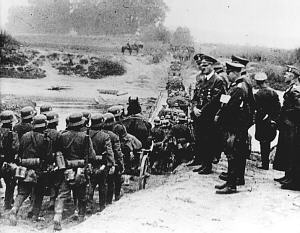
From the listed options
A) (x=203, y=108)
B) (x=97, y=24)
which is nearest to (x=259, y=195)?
(x=203, y=108)

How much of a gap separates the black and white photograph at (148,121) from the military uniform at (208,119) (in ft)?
0.06

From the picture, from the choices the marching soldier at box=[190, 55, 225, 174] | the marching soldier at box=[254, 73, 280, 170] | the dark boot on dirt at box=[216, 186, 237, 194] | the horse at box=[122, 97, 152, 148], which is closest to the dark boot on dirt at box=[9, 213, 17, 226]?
the dark boot on dirt at box=[216, 186, 237, 194]

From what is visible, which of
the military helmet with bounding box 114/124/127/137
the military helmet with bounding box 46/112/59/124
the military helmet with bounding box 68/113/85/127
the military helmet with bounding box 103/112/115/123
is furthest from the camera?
the military helmet with bounding box 114/124/127/137

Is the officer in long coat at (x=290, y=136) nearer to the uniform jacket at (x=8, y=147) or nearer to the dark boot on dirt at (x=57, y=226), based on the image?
the dark boot on dirt at (x=57, y=226)

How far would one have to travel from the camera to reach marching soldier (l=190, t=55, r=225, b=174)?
258 inches

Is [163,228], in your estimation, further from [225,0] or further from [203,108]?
[225,0]

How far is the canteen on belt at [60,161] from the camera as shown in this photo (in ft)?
17.0

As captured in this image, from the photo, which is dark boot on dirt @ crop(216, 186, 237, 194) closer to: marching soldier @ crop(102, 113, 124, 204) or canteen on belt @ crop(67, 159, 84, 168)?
marching soldier @ crop(102, 113, 124, 204)

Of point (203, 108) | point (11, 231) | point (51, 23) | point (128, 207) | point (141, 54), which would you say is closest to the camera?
point (11, 231)

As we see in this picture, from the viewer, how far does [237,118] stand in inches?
227

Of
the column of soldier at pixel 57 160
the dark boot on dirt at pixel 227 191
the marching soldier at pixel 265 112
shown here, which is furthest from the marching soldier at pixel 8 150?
the marching soldier at pixel 265 112

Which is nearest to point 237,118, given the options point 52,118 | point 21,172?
point 52,118

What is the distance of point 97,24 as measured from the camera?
11680mm

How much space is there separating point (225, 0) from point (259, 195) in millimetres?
4163
